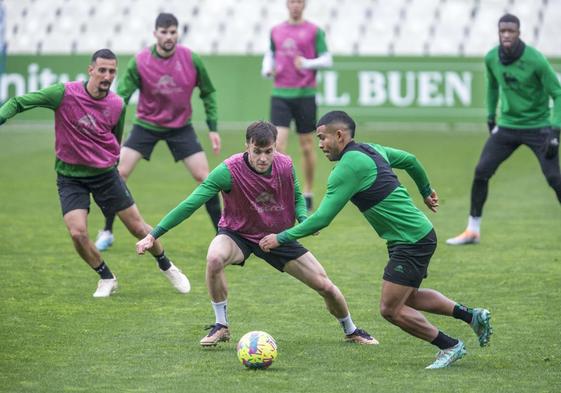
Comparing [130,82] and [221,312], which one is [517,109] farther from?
[221,312]

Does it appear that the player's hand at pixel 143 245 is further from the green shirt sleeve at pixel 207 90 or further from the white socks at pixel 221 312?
the green shirt sleeve at pixel 207 90

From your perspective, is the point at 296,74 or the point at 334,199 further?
the point at 296,74

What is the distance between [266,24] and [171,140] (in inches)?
687

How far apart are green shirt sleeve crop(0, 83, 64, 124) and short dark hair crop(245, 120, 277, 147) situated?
2731mm

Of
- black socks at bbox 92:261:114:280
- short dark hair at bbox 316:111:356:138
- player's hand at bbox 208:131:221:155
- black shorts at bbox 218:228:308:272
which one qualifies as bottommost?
black socks at bbox 92:261:114:280

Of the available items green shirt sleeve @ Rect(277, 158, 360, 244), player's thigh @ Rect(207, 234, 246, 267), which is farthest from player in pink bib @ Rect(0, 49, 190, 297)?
green shirt sleeve @ Rect(277, 158, 360, 244)

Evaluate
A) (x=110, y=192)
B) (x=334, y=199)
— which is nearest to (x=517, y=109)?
(x=110, y=192)

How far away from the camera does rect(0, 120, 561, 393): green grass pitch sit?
781cm

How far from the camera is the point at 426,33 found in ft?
98.5

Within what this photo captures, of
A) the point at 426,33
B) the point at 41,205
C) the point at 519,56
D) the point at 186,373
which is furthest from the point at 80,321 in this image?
the point at 426,33

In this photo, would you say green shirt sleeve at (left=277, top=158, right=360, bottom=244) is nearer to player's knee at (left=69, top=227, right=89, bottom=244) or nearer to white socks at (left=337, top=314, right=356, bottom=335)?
white socks at (left=337, top=314, right=356, bottom=335)

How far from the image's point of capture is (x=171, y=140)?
43.6 feet

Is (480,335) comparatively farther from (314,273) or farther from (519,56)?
(519,56)

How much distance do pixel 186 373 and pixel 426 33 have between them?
23116mm
